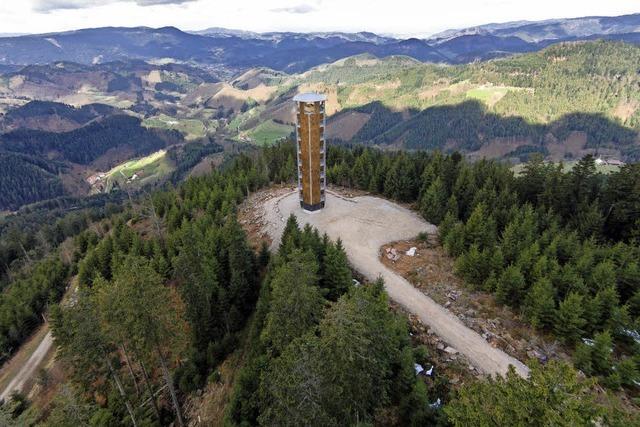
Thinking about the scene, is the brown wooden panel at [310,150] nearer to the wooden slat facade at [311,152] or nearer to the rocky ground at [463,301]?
the wooden slat facade at [311,152]

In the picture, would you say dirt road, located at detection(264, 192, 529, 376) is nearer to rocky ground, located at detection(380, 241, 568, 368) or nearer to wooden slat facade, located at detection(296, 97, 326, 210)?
rocky ground, located at detection(380, 241, 568, 368)

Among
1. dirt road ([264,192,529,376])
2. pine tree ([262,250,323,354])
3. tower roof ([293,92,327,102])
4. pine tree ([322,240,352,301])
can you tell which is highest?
tower roof ([293,92,327,102])

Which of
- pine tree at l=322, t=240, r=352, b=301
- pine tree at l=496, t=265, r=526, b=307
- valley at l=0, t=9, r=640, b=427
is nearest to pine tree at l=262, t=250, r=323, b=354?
valley at l=0, t=9, r=640, b=427

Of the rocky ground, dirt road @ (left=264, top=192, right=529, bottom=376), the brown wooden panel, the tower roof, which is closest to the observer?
dirt road @ (left=264, top=192, right=529, bottom=376)

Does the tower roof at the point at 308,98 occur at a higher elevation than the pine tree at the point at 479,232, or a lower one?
higher

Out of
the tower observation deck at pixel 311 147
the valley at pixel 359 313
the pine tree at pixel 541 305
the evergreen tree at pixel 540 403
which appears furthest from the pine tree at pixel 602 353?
the tower observation deck at pixel 311 147

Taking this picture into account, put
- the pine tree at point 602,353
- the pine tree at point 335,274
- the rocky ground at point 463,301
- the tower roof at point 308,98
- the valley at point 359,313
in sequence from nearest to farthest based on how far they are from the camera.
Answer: the valley at point 359,313, the pine tree at point 602,353, the rocky ground at point 463,301, the pine tree at point 335,274, the tower roof at point 308,98
